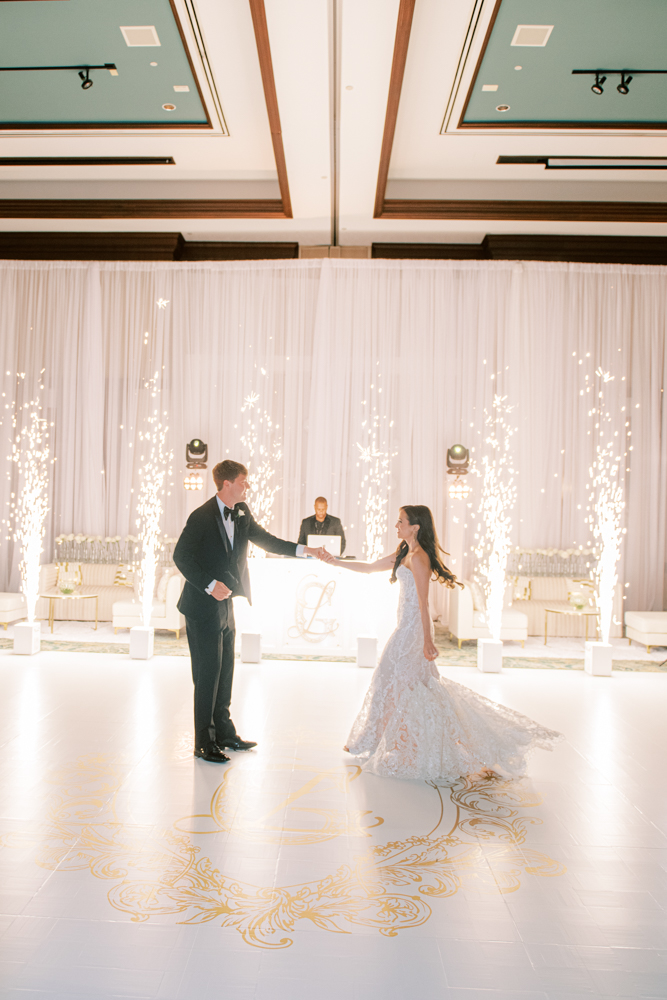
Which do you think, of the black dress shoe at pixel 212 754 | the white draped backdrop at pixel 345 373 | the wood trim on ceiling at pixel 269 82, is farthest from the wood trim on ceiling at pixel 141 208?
the black dress shoe at pixel 212 754

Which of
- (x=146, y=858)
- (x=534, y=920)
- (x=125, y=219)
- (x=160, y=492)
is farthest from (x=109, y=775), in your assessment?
(x=125, y=219)

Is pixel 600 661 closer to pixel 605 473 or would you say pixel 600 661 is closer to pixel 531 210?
pixel 605 473

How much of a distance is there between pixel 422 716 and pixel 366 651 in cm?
267

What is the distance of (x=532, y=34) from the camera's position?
5188mm

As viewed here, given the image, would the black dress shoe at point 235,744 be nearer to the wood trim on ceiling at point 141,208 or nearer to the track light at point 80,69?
the track light at point 80,69

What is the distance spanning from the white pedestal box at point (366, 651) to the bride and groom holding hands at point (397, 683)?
91.2 inches

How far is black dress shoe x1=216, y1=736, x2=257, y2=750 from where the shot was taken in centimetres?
405

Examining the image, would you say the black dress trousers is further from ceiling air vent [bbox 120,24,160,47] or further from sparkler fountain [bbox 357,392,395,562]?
sparkler fountain [bbox 357,392,395,562]

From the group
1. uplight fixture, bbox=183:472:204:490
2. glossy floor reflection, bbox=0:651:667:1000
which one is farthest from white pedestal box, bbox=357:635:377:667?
uplight fixture, bbox=183:472:204:490

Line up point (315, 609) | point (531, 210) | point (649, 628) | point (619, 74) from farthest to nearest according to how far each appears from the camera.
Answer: point (531, 210) < point (649, 628) < point (315, 609) < point (619, 74)

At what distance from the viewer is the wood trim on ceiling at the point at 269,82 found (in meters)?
4.52

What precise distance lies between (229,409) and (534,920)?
715 cm

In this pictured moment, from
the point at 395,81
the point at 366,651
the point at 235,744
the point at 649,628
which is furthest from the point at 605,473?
the point at 235,744

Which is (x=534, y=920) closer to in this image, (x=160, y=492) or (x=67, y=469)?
(x=160, y=492)
